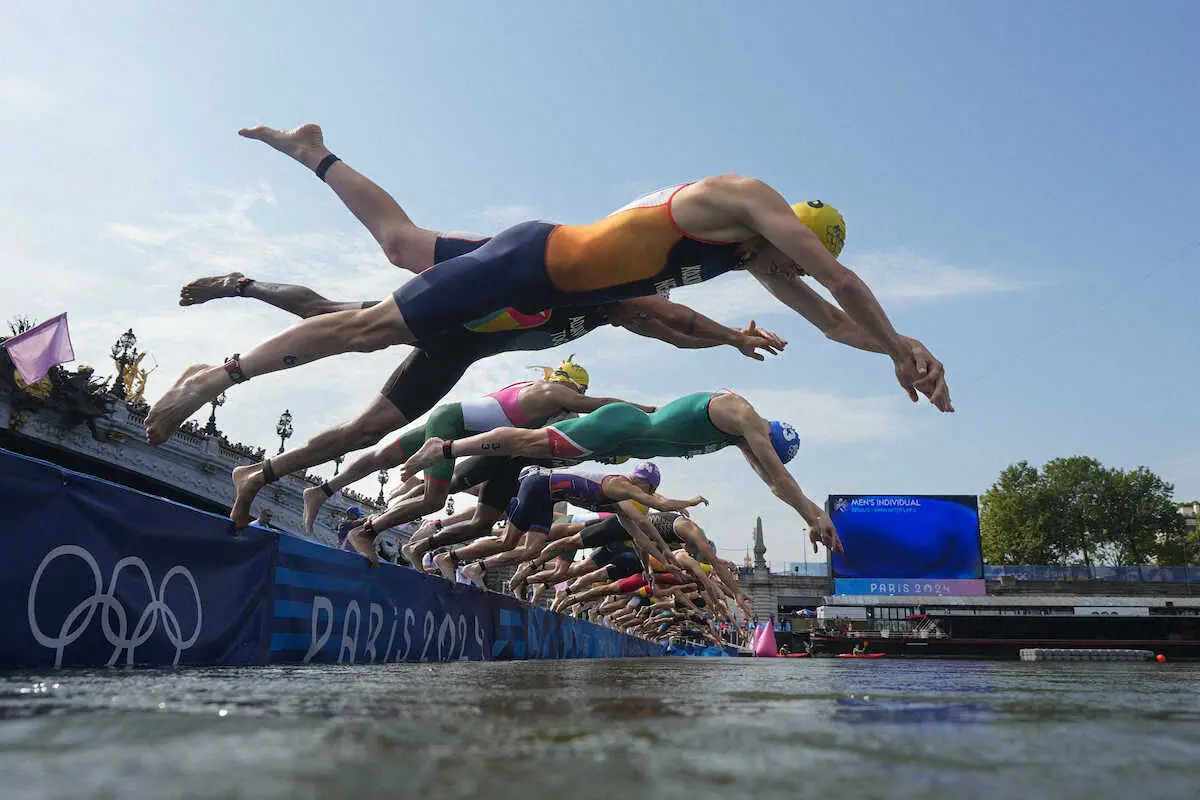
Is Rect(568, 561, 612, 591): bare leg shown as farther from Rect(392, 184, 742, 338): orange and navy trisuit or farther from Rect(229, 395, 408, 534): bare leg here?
Rect(392, 184, 742, 338): orange and navy trisuit

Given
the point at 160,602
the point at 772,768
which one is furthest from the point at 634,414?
the point at 772,768

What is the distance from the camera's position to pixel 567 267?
11.1 ft

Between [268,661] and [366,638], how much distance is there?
1.14m

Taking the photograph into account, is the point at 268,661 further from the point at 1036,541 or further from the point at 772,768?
the point at 1036,541

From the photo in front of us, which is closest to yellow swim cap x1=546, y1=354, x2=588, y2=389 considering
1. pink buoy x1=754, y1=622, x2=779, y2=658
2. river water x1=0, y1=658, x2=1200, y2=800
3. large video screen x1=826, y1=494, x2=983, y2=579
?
river water x1=0, y1=658, x2=1200, y2=800

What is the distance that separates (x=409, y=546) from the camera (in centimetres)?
787

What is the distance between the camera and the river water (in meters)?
0.61

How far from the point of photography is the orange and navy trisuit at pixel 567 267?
3.33m

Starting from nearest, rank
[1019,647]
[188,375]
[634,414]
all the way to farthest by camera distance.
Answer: [188,375] → [634,414] → [1019,647]

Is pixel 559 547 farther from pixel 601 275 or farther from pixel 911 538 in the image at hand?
pixel 911 538

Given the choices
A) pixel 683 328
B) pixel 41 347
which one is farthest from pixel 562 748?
pixel 41 347

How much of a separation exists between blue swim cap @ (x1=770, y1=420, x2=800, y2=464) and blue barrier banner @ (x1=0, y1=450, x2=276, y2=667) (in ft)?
15.0

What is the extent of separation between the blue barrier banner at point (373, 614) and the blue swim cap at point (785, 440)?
122 inches

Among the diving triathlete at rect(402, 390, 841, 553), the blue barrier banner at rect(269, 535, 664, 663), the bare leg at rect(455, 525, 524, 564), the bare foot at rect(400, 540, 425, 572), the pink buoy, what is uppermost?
the diving triathlete at rect(402, 390, 841, 553)
